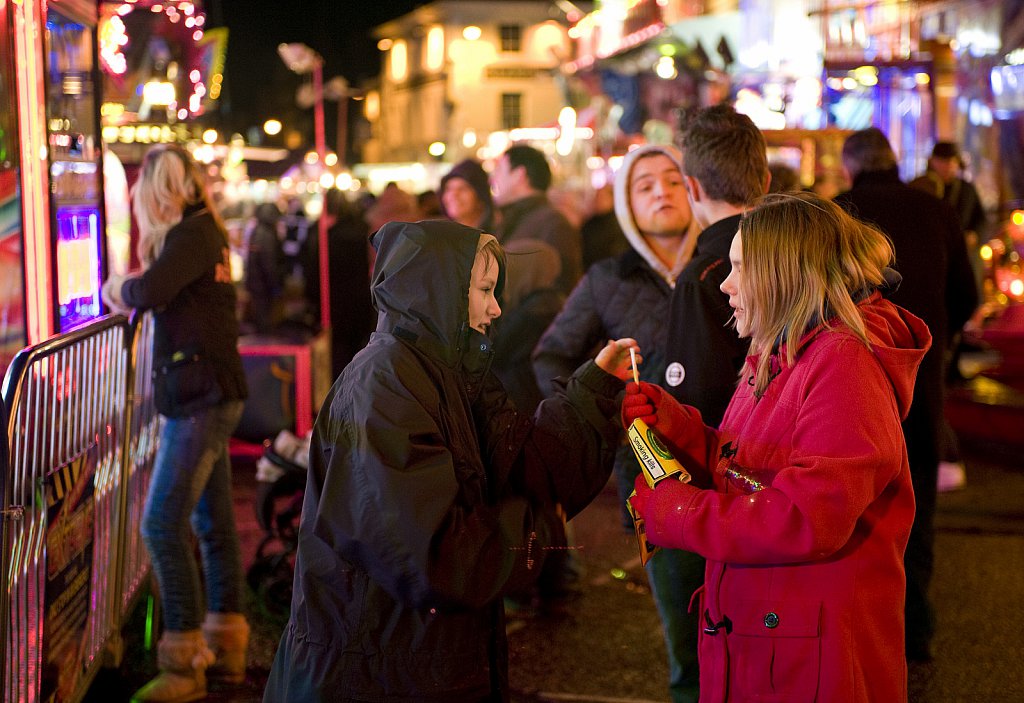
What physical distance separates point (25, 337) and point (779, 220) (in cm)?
304

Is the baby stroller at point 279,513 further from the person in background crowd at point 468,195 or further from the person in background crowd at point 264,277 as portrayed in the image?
the person in background crowd at point 264,277

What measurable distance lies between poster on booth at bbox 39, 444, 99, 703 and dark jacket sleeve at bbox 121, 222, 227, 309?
2.41ft

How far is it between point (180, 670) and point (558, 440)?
2.62 m

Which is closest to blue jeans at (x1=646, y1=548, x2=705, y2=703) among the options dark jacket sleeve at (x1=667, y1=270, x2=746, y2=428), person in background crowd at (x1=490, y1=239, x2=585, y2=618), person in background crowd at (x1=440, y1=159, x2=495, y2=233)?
dark jacket sleeve at (x1=667, y1=270, x2=746, y2=428)

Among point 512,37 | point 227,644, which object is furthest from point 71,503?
point 512,37

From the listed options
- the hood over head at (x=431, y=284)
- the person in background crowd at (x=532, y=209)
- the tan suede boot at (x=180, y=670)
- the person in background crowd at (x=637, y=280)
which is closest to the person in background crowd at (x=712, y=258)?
the person in background crowd at (x=637, y=280)

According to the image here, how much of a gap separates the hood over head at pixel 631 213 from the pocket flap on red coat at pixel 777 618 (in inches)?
77.1

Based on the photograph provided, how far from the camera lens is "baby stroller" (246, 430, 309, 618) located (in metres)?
5.87

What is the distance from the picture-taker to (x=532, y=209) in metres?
7.08

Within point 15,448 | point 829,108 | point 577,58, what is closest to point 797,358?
point 15,448

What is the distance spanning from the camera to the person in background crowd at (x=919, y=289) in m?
4.76

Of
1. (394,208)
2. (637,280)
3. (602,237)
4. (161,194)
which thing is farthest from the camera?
A: (602,237)

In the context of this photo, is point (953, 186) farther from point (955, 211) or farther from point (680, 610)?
point (680, 610)

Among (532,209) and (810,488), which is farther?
(532,209)
